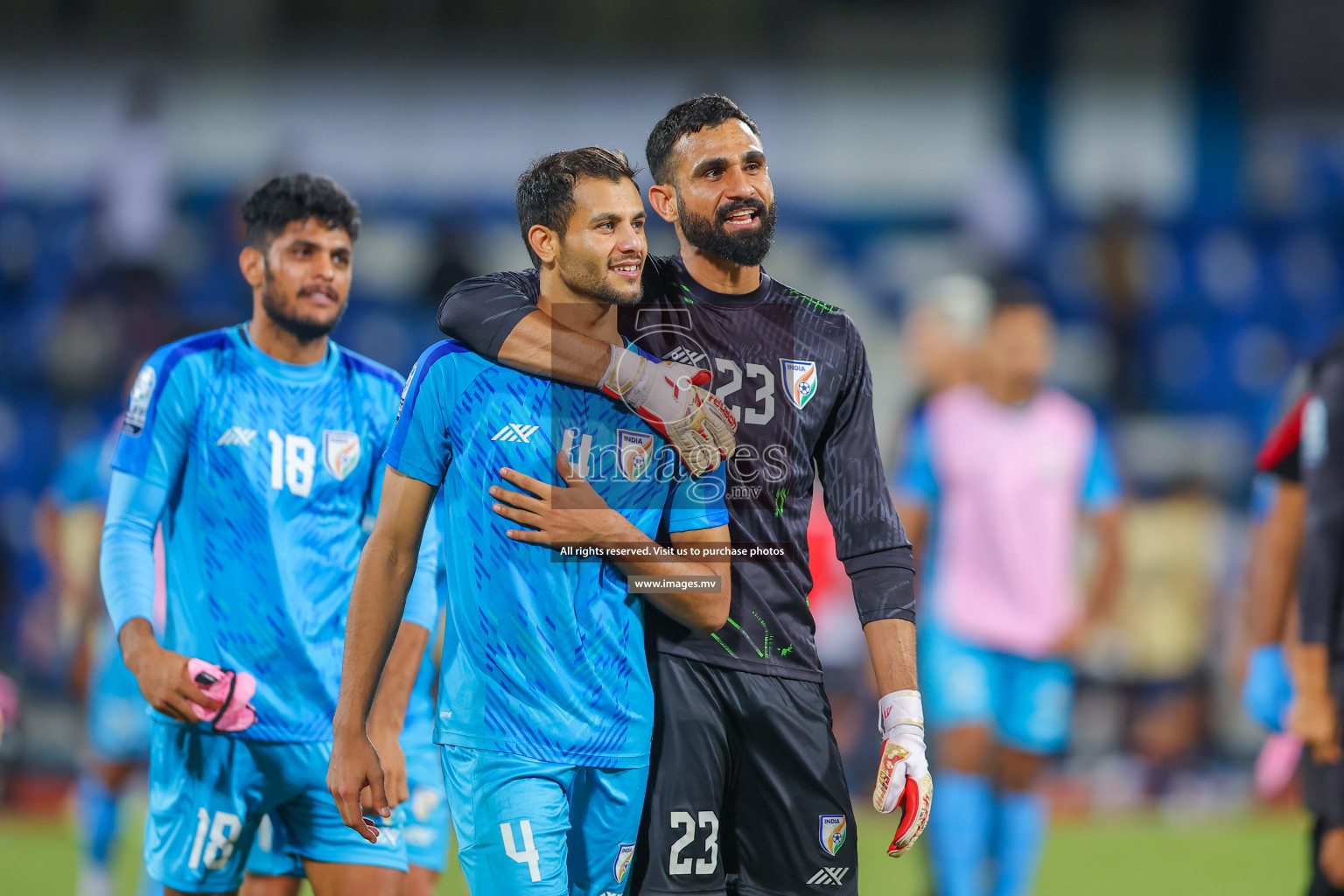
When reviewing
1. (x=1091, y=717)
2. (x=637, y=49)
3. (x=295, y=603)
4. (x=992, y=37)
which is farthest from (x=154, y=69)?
(x=295, y=603)

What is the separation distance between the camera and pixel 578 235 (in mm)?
3484

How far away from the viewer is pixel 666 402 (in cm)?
347

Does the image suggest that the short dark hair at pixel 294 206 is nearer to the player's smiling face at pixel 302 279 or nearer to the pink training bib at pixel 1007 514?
the player's smiling face at pixel 302 279

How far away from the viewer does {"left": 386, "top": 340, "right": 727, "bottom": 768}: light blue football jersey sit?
339 centimetres

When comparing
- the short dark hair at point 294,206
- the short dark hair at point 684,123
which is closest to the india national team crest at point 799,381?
the short dark hair at point 684,123

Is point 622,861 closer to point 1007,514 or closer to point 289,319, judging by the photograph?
point 289,319

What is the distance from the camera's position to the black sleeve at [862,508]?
364 cm

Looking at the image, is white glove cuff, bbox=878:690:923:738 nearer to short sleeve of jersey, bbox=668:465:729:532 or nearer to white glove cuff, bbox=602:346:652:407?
short sleeve of jersey, bbox=668:465:729:532

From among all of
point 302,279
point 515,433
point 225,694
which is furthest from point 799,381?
point 225,694

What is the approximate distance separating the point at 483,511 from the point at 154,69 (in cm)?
1372

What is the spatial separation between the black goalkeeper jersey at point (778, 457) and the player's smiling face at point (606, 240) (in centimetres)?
20

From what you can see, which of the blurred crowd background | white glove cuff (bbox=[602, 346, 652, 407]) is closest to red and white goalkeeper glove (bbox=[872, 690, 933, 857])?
white glove cuff (bbox=[602, 346, 652, 407])

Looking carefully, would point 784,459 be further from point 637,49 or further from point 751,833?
point 637,49

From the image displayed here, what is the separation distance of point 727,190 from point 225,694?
1889mm
